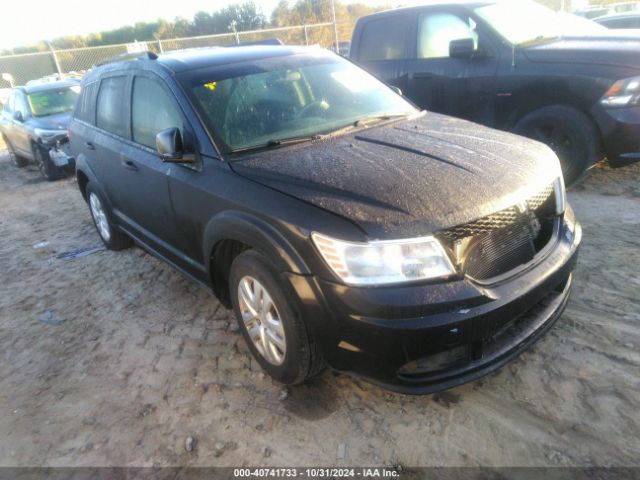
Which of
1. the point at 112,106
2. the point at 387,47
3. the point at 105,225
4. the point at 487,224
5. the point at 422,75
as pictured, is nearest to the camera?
the point at 487,224

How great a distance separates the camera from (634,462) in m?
2.02

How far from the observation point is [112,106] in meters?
3.97

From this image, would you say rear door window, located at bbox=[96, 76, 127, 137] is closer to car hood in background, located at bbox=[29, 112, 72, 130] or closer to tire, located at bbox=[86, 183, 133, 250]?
tire, located at bbox=[86, 183, 133, 250]

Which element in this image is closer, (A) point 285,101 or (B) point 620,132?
(A) point 285,101

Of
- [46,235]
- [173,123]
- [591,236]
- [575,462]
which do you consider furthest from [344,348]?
[46,235]

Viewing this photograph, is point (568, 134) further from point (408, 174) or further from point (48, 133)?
point (48, 133)

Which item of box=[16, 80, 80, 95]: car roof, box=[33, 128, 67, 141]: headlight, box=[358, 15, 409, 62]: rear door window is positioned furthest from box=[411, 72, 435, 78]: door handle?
box=[16, 80, 80, 95]: car roof

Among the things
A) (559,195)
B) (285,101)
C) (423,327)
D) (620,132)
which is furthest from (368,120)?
(620,132)

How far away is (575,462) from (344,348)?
43.1 inches

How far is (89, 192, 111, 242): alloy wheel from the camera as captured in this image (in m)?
4.73

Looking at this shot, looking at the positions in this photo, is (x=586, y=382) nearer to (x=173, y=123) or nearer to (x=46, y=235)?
(x=173, y=123)

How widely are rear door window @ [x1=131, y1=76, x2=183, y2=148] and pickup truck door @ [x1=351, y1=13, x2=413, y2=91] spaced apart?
3.19 m

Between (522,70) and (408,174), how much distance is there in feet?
10.9

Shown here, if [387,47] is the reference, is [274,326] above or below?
below
